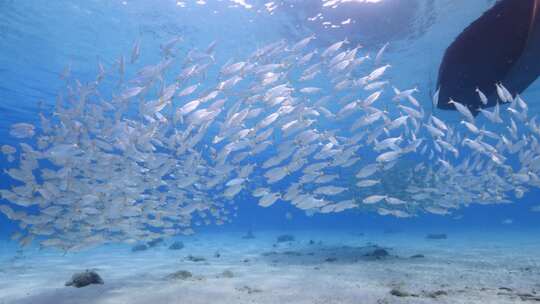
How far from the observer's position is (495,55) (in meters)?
7.82

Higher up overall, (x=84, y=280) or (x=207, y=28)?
(x=207, y=28)

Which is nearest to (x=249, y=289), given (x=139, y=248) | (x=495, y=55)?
(x=495, y=55)

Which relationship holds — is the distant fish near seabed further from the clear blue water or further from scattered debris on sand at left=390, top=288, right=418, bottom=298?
the clear blue water

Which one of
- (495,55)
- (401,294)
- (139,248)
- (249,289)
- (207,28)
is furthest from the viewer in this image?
(139,248)

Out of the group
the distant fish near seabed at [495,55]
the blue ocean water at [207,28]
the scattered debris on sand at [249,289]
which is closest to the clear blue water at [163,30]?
the blue ocean water at [207,28]

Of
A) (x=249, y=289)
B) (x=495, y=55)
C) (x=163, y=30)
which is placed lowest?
(x=249, y=289)

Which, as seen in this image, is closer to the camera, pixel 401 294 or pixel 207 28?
pixel 401 294

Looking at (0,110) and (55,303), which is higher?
(0,110)

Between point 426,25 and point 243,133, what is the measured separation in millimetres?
13327

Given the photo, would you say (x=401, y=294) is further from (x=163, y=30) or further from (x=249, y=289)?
(x=163, y=30)

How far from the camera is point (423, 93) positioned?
25969mm

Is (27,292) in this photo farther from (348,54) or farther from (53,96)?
(53,96)

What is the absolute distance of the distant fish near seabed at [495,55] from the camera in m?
6.94

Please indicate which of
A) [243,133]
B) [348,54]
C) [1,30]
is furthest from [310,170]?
[1,30]
